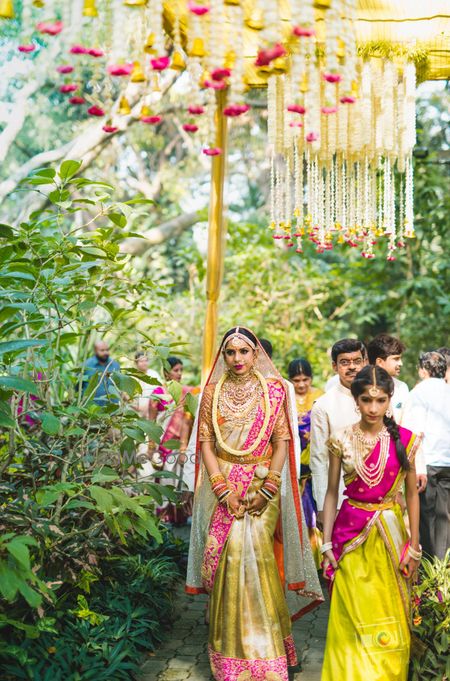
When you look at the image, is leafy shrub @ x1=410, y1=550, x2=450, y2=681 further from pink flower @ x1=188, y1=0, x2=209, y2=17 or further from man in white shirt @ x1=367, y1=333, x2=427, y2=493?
pink flower @ x1=188, y1=0, x2=209, y2=17

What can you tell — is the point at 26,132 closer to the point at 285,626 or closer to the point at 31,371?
the point at 31,371

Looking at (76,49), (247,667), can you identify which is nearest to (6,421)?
(76,49)

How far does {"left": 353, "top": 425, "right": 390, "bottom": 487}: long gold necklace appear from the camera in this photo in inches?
147

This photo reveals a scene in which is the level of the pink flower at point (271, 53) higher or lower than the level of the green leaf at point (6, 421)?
higher

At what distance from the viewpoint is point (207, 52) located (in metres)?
2.39

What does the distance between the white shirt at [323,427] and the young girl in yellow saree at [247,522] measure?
405 millimetres

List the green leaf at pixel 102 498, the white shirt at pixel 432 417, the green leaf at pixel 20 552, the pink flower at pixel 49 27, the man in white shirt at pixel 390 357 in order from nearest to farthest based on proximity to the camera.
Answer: the pink flower at pixel 49 27
the green leaf at pixel 20 552
the green leaf at pixel 102 498
the man in white shirt at pixel 390 357
the white shirt at pixel 432 417

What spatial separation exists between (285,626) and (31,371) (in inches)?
77.0

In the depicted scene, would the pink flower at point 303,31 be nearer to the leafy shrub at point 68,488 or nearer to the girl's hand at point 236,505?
the leafy shrub at point 68,488

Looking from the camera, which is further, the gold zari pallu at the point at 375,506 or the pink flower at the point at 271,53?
the gold zari pallu at the point at 375,506

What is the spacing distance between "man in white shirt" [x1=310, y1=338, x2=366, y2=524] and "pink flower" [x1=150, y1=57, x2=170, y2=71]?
2805mm

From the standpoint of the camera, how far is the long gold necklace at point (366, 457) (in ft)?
12.2

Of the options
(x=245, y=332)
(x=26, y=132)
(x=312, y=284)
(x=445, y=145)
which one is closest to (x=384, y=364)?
(x=245, y=332)

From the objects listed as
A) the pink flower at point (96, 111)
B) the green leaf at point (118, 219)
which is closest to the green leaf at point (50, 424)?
the green leaf at point (118, 219)
